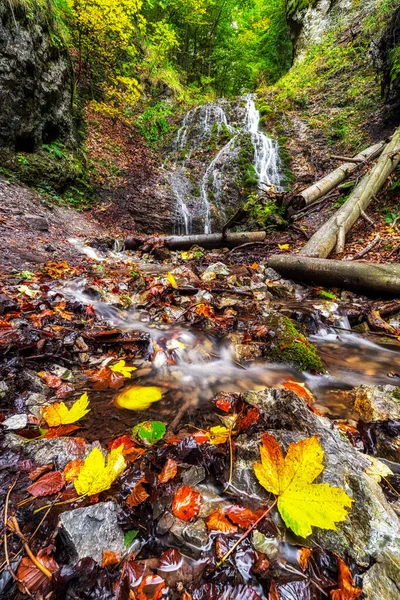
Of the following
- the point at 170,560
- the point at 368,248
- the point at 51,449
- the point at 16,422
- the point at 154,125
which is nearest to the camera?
the point at 170,560

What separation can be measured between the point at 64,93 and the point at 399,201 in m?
10.8

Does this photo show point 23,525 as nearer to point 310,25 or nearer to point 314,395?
point 314,395

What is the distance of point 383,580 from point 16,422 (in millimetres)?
1773

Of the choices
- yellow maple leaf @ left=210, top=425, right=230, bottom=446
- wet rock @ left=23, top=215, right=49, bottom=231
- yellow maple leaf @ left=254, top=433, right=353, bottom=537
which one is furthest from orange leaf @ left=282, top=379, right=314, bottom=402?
wet rock @ left=23, top=215, right=49, bottom=231

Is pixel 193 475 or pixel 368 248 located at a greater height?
pixel 368 248

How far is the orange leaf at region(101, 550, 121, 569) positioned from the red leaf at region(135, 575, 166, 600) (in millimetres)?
118

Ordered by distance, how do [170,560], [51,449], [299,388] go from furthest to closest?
1. [299,388]
2. [51,449]
3. [170,560]

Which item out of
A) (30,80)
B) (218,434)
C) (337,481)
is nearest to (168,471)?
(218,434)

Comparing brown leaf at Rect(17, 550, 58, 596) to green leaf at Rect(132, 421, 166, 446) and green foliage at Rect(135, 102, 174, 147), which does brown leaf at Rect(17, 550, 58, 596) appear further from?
→ green foliage at Rect(135, 102, 174, 147)

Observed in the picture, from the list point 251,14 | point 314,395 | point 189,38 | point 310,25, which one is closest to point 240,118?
point 310,25

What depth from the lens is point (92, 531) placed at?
0.96 m

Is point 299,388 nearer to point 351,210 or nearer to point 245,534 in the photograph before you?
point 245,534

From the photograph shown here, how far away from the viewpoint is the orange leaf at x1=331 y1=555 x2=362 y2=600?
832 millimetres

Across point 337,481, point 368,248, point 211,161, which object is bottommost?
point 337,481
